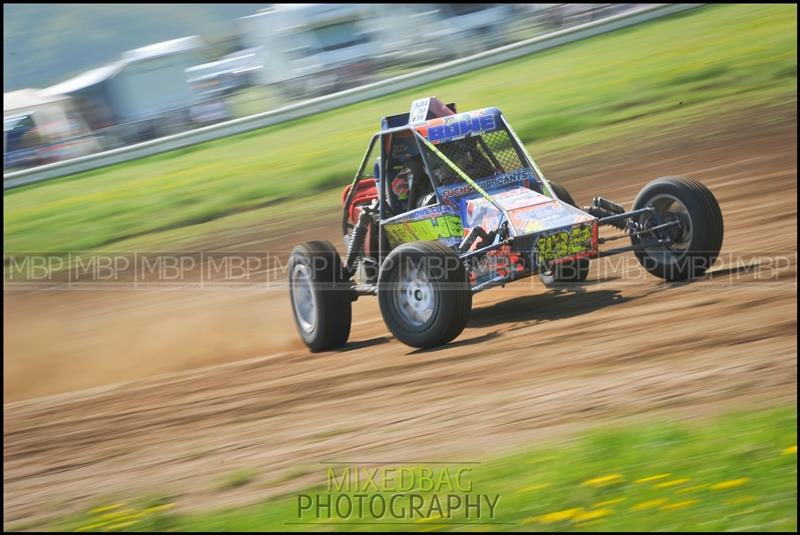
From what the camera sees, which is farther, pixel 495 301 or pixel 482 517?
pixel 495 301

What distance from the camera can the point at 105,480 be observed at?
5391 mm

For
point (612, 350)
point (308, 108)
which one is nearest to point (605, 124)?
point (308, 108)

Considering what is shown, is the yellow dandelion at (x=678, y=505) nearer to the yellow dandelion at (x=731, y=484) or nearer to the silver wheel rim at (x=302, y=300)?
the yellow dandelion at (x=731, y=484)

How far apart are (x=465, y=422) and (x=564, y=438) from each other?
2.26 ft

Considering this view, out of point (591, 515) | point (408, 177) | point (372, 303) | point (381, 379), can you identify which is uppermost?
point (408, 177)

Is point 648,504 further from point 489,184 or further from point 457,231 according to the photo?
point 489,184

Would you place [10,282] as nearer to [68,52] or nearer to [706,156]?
[706,156]

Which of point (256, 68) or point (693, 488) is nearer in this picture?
point (693, 488)

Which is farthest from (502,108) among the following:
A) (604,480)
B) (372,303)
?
(604,480)

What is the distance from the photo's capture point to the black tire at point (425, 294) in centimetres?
675

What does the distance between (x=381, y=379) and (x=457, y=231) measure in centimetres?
157

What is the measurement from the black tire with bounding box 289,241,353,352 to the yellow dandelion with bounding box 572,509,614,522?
433 centimetres

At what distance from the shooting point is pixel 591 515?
3.81 metres

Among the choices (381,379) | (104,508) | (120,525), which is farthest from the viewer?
(381,379)
